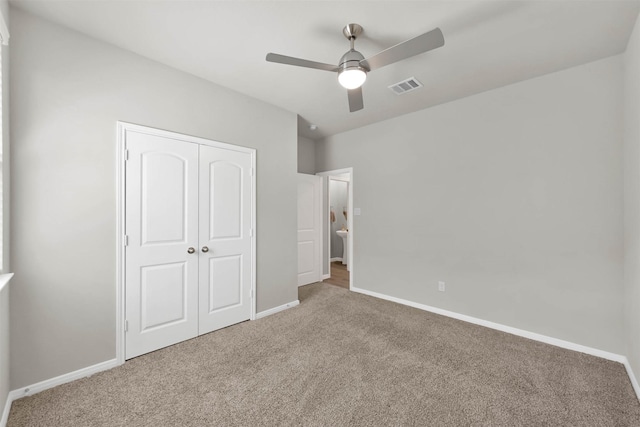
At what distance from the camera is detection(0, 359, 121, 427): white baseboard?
1751mm

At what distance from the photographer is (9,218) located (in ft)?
5.96

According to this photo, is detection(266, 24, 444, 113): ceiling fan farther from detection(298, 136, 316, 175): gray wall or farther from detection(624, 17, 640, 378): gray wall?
detection(298, 136, 316, 175): gray wall

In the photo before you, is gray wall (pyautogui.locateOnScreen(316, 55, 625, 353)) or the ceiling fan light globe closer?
the ceiling fan light globe

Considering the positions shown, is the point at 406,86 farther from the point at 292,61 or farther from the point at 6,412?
the point at 6,412

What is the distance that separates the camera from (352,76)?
78.5 inches

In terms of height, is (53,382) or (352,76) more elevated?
(352,76)

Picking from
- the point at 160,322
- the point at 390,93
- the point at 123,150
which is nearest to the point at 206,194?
the point at 123,150

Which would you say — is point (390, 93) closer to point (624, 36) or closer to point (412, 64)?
point (412, 64)

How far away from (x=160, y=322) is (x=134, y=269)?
58cm

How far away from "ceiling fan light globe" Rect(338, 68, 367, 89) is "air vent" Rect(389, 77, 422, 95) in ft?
3.48

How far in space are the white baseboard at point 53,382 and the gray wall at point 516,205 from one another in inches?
132

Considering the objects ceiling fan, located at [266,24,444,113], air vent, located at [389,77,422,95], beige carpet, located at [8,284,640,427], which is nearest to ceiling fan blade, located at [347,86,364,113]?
ceiling fan, located at [266,24,444,113]

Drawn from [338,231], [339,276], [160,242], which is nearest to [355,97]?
[160,242]

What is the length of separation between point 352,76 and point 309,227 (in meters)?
3.17
